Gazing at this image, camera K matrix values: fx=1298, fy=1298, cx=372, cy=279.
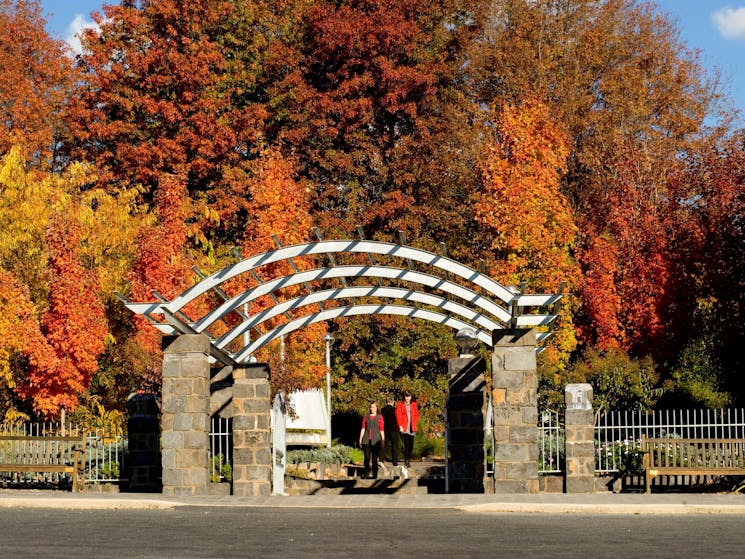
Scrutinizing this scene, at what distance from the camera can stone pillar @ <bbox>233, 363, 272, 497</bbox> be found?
23.9 meters

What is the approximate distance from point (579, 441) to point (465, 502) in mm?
4135

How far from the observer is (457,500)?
20.7m

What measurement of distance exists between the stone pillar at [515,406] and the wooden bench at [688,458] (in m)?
2.01

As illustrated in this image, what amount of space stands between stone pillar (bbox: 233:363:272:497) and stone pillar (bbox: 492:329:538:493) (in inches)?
170

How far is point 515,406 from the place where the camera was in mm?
22766

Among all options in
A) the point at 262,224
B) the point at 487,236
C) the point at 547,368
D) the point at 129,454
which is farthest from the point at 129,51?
the point at 129,454

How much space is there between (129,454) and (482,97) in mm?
29457

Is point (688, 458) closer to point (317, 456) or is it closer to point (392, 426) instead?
point (392, 426)

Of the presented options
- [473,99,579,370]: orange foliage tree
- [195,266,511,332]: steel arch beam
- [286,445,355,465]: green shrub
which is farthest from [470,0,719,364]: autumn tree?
[195,266,511,332]: steel arch beam

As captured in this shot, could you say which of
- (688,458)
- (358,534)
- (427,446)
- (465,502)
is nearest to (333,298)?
(465,502)

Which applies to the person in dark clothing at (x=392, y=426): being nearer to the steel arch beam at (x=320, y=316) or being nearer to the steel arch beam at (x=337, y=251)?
the steel arch beam at (x=320, y=316)

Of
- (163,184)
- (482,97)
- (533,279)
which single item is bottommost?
(533,279)

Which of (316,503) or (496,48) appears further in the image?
(496,48)

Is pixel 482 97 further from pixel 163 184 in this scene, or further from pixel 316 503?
pixel 316 503
